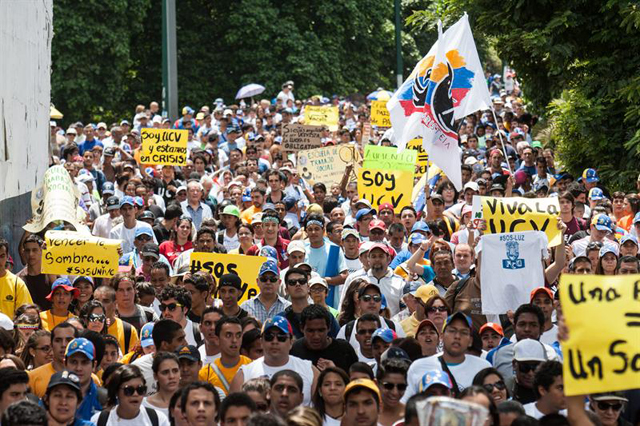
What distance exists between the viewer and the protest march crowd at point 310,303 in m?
8.40

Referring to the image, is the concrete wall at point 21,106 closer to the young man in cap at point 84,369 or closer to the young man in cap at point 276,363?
the young man in cap at point 84,369

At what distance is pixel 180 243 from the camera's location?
14.4 meters

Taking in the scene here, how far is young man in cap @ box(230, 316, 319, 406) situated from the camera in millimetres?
9297

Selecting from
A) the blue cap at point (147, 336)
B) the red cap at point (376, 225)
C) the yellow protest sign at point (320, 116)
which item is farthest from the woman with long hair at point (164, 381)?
the yellow protest sign at point (320, 116)

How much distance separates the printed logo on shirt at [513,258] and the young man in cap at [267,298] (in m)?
1.97

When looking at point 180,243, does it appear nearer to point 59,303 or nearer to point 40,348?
point 59,303

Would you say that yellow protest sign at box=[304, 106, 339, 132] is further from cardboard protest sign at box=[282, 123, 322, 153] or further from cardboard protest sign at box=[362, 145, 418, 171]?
cardboard protest sign at box=[362, 145, 418, 171]

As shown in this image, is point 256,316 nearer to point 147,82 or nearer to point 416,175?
point 416,175

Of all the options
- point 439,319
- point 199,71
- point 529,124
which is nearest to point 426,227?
point 439,319

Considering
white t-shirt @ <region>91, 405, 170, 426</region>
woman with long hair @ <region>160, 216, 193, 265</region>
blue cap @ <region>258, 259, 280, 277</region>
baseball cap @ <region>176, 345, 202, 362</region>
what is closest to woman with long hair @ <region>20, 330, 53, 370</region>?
baseball cap @ <region>176, 345, 202, 362</region>

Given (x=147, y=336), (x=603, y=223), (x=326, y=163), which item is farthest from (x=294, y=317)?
(x=326, y=163)

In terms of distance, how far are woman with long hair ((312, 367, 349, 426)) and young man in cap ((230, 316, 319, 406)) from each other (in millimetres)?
412

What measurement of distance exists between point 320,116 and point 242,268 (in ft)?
44.3

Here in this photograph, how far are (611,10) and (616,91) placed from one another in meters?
1.09
